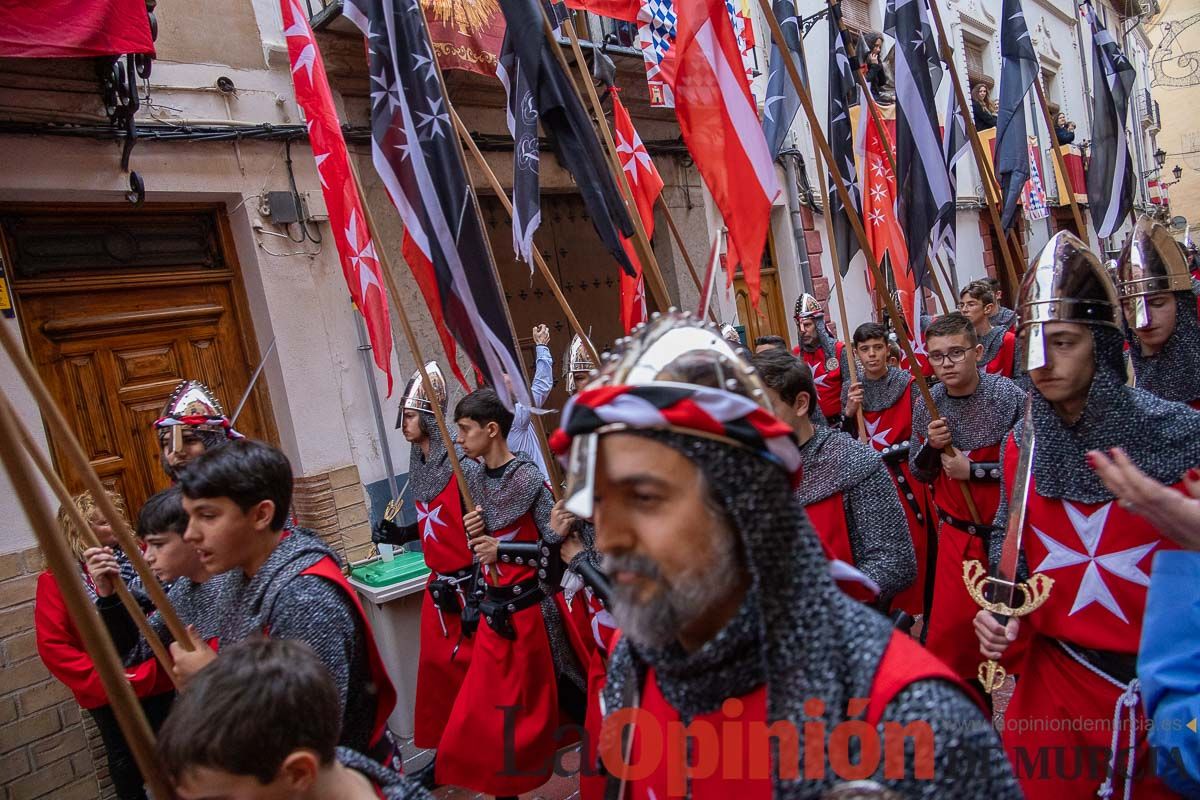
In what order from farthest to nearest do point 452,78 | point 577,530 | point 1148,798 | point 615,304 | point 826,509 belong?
1. point 615,304
2. point 452,78
3. point 577,530
4. point 826,509
5. point 1148,798

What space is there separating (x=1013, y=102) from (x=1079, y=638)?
5703mm

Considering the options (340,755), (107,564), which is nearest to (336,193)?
(107,564)

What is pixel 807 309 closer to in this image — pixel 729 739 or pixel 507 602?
pixel 507 602

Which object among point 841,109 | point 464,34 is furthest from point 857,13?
point 464,34

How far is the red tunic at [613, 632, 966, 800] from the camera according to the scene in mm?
1211

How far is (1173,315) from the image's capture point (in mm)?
3770

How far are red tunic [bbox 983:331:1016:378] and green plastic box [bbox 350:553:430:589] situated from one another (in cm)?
445

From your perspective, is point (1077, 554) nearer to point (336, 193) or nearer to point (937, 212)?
point (937, 212)

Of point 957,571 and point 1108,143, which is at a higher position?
point 1108,143

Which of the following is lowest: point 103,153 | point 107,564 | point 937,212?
point 107,564

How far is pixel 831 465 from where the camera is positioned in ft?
10.0

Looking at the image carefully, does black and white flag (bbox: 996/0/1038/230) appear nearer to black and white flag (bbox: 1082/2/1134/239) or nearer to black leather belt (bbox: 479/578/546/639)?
black and white flag (bbox: 1082/2/1134/239)

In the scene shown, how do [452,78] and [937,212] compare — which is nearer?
[937,212]

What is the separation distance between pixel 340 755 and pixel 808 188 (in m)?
11.2
